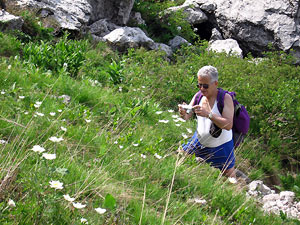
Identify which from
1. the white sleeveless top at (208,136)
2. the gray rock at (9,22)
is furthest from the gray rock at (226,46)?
the white sleeveless top at (208,136)

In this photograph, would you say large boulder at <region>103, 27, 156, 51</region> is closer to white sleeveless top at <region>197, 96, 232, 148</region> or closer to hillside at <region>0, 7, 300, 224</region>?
hillside at <region>0, 7, 300, 224</region>

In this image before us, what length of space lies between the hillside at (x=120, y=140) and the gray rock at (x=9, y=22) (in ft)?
0.94

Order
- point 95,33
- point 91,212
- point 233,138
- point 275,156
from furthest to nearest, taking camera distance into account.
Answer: point 95,33, point 275,156, point 233,138, point 91,212

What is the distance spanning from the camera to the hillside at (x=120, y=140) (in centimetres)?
282

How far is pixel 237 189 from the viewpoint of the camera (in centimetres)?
444

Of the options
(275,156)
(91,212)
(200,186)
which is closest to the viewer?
(91,212)

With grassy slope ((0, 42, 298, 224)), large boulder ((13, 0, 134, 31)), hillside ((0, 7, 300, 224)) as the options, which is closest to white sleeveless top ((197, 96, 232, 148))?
hillside ((0, 7, 300, 224))

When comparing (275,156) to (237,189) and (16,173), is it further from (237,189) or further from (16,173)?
(16,173)

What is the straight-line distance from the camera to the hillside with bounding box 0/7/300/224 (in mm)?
2824

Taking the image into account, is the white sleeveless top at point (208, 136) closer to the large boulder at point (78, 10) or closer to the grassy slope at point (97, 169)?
the grassy slope at point (97, 169)

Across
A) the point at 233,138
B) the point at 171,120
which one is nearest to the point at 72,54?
the point at 171,120

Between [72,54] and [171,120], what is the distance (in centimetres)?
278

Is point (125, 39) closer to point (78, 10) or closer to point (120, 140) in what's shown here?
point (78, 10)

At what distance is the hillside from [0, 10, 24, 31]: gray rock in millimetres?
287
